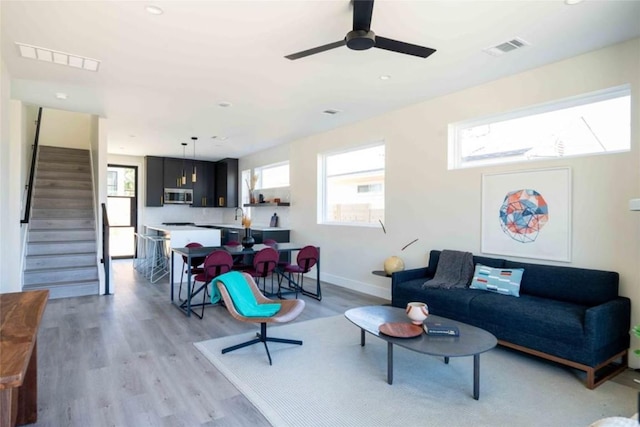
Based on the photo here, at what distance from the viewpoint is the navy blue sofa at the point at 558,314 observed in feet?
8.83

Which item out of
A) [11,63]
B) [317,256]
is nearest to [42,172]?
[11,63]

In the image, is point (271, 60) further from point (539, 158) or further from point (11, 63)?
point (539, 158)

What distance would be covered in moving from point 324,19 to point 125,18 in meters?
1.50

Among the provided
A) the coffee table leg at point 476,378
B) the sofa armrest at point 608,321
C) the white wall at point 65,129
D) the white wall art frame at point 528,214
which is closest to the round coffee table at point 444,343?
the coffee table leg at point 476,378

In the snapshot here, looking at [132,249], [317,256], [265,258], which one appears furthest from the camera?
[132,249]

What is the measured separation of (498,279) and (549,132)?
1589mm

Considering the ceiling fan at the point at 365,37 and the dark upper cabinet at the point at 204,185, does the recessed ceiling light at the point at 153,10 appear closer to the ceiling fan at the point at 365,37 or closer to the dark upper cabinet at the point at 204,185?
the ceiling fan at the point at 365,37

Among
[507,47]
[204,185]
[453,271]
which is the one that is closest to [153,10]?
[507,47]

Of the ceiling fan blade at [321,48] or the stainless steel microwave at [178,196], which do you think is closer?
the ceiling fan blade at [321,48]

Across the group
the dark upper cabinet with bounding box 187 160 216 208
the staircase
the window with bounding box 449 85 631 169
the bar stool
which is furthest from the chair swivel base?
the dark upper cabinet with bounding box 187 160 216 208

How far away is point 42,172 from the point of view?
7.04m

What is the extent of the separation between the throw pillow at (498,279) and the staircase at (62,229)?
5338 millimetres

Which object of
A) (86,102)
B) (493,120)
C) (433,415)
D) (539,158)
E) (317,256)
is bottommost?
(433,415)

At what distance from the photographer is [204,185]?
10.1 m
